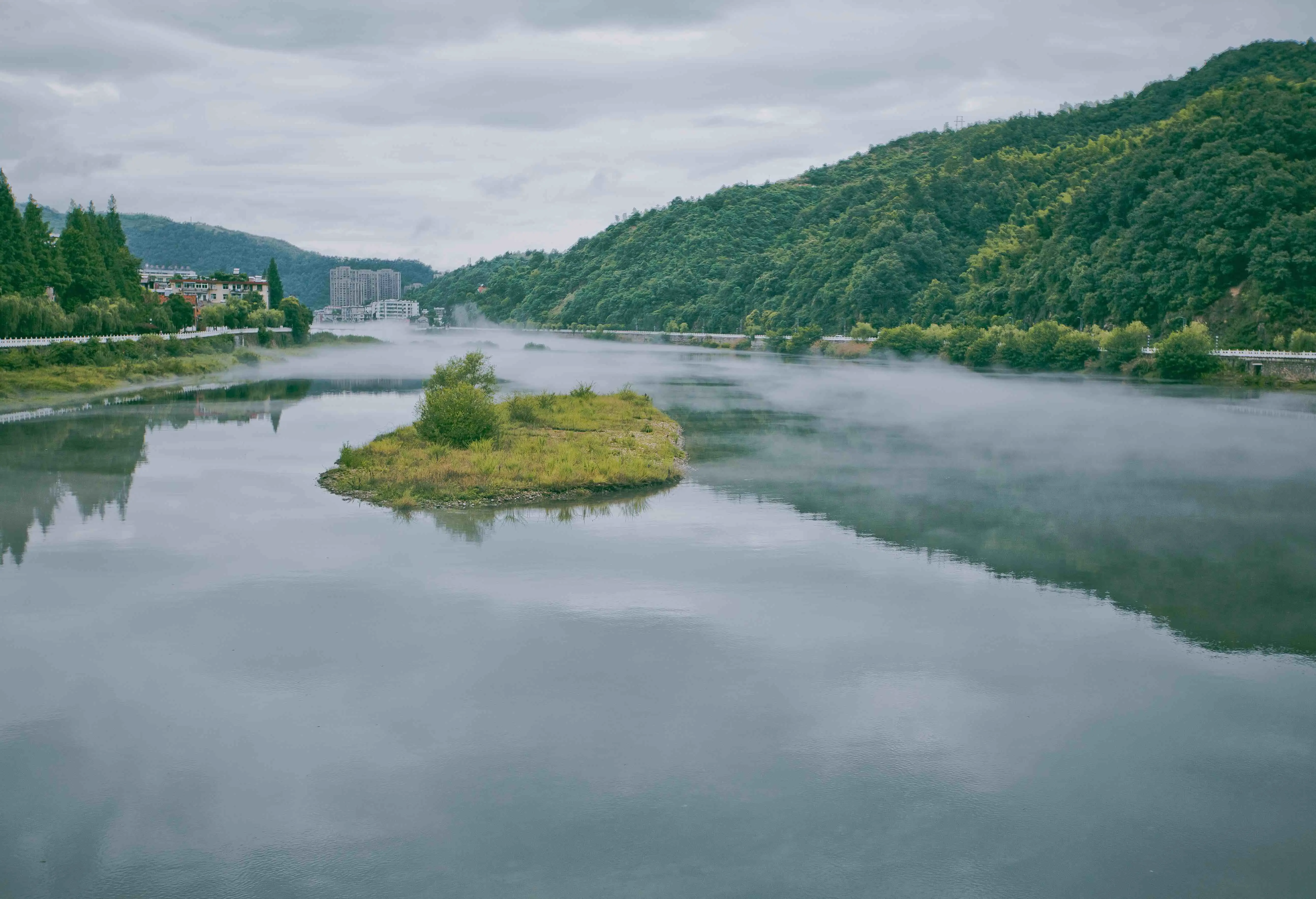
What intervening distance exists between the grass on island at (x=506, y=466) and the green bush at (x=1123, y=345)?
177 feet

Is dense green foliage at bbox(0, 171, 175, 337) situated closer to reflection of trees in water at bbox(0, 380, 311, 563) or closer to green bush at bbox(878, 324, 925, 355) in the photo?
reflection of trees in water at bbox(0, 380, 311, 563)

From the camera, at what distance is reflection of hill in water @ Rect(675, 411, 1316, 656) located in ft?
66.7

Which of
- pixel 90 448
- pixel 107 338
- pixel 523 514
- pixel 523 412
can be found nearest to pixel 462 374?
pixel 523 412

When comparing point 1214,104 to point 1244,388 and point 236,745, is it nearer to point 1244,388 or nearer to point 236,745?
point 1244,388

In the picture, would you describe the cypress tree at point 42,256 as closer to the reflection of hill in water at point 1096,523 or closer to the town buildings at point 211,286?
the reflection of hill in water at point 1096,523

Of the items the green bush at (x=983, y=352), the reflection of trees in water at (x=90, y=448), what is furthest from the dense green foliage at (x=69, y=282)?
the green bush at (x=983, y=352)

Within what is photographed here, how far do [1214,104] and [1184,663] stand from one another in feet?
315

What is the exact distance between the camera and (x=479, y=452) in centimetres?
3331

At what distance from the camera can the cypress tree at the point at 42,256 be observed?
220 feet

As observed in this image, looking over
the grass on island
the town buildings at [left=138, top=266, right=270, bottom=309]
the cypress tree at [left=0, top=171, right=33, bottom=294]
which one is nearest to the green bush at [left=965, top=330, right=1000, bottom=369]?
the grass on island

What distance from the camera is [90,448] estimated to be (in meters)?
39.1

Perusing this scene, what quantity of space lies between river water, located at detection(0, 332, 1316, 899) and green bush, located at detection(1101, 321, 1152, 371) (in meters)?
54.2

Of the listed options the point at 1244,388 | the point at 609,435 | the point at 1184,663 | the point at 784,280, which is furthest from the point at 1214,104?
the point at 1184,663

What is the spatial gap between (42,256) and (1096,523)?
66.1m
